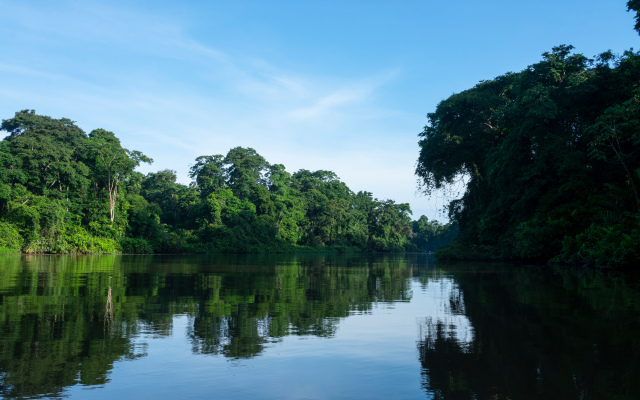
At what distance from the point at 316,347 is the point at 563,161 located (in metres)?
24.1

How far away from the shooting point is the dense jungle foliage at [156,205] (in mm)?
43719

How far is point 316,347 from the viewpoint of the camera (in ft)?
19.1

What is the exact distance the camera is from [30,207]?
135 feet

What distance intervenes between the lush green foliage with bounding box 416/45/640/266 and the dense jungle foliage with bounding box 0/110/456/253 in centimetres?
2437

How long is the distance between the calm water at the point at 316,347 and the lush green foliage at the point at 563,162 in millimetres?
13053

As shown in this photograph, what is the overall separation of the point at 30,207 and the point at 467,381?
4539 cm

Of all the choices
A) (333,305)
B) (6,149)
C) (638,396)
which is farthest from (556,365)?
(6,149)

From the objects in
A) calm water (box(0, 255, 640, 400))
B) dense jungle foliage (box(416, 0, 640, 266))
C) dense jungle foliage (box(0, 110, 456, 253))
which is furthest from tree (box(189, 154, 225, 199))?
calm water (box(0, 255, 640, 400))

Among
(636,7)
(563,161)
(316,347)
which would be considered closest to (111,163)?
(563,161)

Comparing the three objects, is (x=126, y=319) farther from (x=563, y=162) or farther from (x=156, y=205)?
(x=156, y=205)

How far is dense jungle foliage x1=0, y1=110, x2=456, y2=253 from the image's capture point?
143 feet

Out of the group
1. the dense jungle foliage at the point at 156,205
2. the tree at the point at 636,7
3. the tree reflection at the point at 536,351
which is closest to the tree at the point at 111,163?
the dense jungle foliage at the point at 156,205

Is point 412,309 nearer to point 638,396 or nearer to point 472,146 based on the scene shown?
point 638,396

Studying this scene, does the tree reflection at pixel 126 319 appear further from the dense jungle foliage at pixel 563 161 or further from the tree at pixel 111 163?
the tree at pixel 111 163
